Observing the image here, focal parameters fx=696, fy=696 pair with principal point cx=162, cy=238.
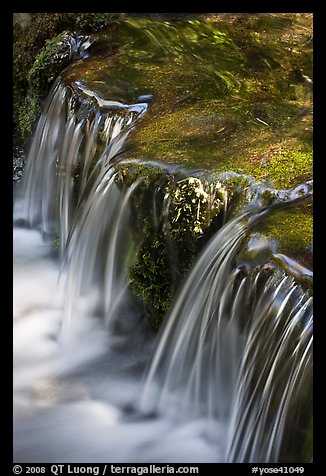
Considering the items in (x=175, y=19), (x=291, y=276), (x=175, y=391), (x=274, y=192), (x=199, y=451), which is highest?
(x=175, y=19)

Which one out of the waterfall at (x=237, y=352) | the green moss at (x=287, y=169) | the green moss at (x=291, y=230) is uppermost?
the green moss at (x=287, y=169)

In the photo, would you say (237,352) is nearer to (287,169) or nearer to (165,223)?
(165,223)

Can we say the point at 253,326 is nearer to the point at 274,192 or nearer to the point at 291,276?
the point at 291,276

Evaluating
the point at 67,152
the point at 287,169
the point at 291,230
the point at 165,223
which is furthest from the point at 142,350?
the point at 67,152

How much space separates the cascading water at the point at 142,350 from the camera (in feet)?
11.7

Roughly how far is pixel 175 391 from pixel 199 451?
1.35 ft

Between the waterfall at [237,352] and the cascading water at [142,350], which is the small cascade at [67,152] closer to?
the cascading water at [142,350]

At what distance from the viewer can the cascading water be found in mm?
3566

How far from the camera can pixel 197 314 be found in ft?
13.4

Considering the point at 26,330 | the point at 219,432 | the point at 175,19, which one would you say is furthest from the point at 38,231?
the point at 219,432

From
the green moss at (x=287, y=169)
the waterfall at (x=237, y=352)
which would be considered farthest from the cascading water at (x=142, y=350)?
the green moss at (x=287, y=169)

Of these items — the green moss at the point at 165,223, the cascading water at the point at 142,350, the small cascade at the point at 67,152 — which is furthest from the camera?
the small cascade at the point at 67,152

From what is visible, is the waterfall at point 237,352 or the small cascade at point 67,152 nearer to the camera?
the waterfall at point 237,352

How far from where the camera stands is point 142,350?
455cm
